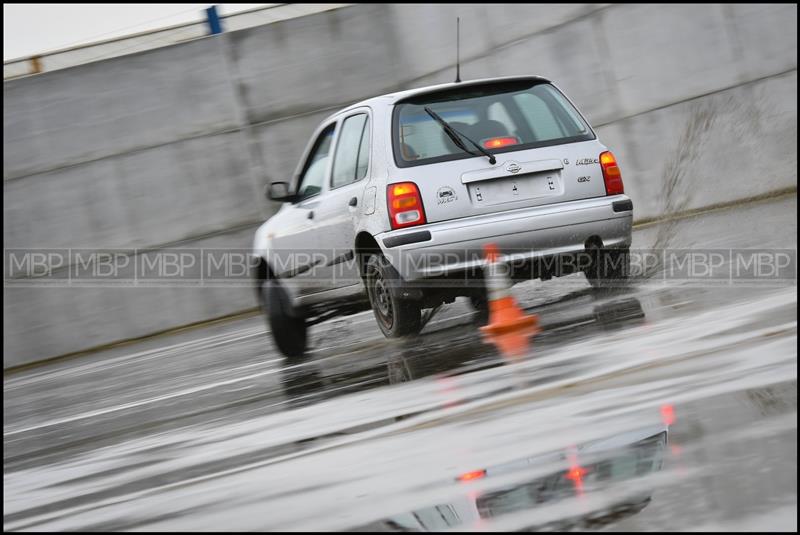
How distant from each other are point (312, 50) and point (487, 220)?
33.7 feet

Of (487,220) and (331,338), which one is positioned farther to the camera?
(331,338)

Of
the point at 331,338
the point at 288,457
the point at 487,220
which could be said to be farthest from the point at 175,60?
the point at 288,457

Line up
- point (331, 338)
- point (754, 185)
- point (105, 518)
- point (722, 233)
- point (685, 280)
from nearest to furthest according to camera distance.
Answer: point (105, 518), point (685, 280), point (331, 338), point (722, 233), point (754, 185)

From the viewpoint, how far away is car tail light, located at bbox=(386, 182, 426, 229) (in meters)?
8.00

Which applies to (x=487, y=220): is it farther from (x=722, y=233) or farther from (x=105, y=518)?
(x=722, y=233)

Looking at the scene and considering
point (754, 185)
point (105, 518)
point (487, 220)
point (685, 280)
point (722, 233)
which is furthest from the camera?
point (754, 185)

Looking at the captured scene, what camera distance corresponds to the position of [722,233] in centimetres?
1206

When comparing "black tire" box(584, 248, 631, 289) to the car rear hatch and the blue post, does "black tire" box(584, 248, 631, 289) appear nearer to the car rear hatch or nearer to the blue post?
the car rear hatch

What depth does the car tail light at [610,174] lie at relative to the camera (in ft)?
27.5

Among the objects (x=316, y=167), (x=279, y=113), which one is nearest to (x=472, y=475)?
(x=316, y=167)

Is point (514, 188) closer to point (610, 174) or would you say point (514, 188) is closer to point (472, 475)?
point (610, 174)

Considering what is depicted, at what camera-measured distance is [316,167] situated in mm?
9516

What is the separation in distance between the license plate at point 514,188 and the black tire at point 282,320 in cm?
196

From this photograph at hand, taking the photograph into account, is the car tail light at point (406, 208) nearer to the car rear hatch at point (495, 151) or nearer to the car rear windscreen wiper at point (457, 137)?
the car rear hatch at point (495, 151)
